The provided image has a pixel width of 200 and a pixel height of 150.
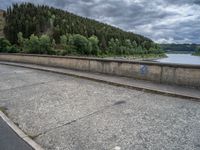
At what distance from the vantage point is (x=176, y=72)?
8.31m

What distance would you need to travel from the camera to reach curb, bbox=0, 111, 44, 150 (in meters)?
3.68

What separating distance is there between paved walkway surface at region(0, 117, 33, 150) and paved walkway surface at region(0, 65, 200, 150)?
29 centimetres

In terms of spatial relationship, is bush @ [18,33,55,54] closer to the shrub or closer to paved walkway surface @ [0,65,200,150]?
the shrub

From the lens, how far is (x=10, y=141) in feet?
12.7

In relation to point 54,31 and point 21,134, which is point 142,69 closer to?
point 21,134

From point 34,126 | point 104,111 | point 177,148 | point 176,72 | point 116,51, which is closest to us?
point 177,148

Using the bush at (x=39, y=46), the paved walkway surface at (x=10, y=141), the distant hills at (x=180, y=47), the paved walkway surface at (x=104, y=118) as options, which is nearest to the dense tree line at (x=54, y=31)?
the bush at (x=39, y=46)

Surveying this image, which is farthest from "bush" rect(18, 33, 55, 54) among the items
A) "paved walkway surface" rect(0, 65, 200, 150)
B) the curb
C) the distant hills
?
the distant hills

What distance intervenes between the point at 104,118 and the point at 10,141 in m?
2.29

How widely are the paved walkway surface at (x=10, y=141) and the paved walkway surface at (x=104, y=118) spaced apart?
0.29 meters

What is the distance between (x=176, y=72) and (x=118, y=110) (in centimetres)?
411

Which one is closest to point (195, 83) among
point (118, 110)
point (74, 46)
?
point (118, 110)

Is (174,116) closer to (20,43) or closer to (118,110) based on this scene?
(118,110)

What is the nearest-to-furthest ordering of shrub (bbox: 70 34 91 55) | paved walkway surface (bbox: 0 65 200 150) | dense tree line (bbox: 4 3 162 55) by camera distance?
paved walkway surface (bbox: 0 65 200 150) < shrub (bbox: 70 34 91 55) < dense tree line (bbox: 4 3 162 55)
